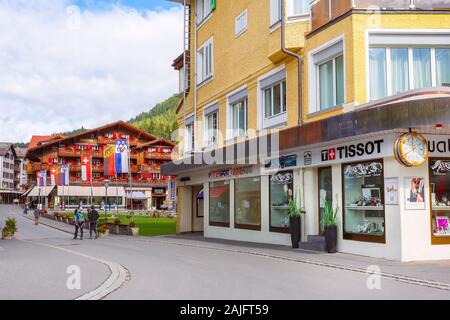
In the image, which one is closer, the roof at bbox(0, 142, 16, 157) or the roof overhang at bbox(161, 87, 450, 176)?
the roof overhang at bbox(161, 87, 450, 176)

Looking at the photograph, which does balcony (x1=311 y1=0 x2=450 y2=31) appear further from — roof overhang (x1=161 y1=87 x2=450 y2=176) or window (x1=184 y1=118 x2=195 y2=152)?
window (x1=184 y1=118 x2=195 y2=152)

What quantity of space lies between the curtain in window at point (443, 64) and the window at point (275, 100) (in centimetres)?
572

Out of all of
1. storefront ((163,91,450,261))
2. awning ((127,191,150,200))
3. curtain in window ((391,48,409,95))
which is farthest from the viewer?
awning ((127,191,150,200))

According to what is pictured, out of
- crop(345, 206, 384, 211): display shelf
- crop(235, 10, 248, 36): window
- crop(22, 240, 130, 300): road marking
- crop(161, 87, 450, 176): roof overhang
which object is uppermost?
crop(235, 10, 248, 36): window

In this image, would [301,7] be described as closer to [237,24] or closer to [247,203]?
[237,24]

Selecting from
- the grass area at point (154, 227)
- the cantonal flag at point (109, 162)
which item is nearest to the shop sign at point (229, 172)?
the grass area at point (154, 227)

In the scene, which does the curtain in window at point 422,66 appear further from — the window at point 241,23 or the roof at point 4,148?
the roof at point 4,148

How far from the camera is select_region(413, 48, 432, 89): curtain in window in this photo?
15766 millimetres

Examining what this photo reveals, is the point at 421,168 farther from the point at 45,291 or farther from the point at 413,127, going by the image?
the point at 45,291

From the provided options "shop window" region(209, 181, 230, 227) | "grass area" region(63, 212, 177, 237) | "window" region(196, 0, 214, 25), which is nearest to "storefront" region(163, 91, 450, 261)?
"shop window" region(209, 181, 230, 227)

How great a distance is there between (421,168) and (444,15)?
4643 millimetres

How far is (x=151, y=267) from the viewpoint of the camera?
517 inches

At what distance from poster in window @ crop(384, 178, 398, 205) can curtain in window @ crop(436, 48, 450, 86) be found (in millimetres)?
3723
